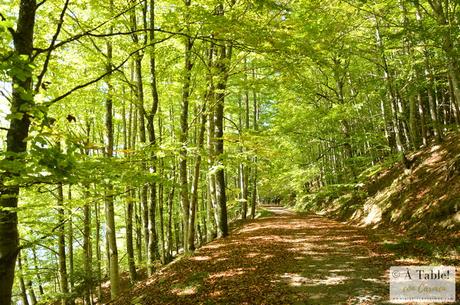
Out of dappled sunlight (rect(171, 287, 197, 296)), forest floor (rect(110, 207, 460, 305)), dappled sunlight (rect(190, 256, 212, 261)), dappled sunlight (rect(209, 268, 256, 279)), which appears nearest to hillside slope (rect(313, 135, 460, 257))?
forest floor (rect(110, 207, 460, 305))

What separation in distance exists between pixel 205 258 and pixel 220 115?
6.27 m

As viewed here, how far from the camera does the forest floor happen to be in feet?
23.2

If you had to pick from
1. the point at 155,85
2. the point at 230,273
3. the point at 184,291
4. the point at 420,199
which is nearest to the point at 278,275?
the point at 230,273

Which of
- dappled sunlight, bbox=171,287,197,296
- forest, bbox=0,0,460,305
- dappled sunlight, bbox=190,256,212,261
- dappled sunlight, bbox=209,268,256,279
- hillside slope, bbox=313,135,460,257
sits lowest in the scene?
dappled sunlight, bbox=171,287,197,296

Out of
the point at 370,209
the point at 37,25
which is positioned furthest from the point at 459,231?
the point at 37,25

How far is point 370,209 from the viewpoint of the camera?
16188 mm

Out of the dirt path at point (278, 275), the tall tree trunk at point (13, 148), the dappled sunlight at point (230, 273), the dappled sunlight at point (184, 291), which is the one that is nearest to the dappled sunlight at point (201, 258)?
the dirt path at point (278, 275)

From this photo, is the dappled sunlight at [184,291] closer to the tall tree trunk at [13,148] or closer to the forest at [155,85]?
the forest at [155,85]

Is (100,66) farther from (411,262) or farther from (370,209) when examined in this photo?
(370,209)

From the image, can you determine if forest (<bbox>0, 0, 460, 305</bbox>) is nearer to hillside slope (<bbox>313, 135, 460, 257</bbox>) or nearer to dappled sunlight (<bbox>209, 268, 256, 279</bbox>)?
hillside slope (<bbox>313, 135, 460, 257</bbox>)

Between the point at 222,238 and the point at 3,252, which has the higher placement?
the point at 3,252

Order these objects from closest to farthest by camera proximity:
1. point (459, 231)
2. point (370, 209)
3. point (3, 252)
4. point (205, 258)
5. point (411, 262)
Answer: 1. point (3, 252)
2. point (411, 262)
3. point (459, 231)
4. point (205, 258)
5. point (370, 209)

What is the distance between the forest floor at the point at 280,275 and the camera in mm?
7059

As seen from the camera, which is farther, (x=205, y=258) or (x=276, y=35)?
(x=205, y=258)
